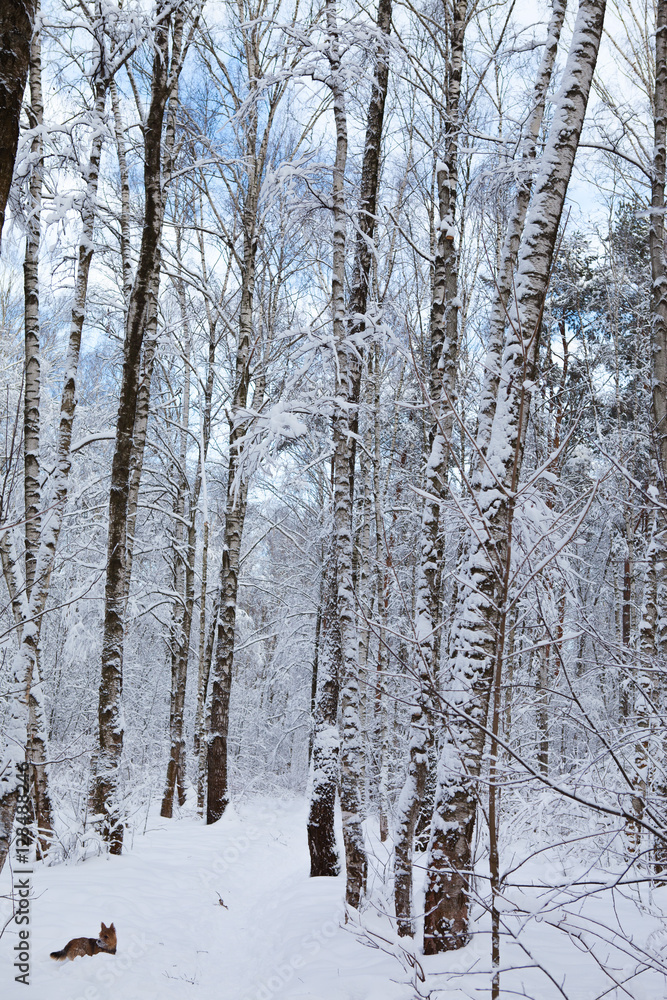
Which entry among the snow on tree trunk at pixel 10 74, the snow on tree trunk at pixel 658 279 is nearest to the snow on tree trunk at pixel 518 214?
the snow on tree trunk at pixel 658 279

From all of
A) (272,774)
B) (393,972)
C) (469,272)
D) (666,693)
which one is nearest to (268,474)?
(393,972)

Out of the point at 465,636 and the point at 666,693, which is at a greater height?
the point at 465,636

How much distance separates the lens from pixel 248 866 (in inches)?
314

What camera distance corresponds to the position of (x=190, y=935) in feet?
16.5

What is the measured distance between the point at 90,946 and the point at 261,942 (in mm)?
1883

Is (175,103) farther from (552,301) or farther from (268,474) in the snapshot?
(552,301)

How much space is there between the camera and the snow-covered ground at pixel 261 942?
2893 mm

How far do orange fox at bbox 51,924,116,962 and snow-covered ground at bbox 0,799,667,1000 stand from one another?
1.8 inches

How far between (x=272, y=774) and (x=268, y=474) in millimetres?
16980

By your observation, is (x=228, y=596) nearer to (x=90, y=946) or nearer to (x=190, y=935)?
(x=190, y=935)

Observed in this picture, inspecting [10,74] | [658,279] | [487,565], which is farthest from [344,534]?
[658,279]

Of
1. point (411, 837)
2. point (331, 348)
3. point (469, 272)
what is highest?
point (469, 272)

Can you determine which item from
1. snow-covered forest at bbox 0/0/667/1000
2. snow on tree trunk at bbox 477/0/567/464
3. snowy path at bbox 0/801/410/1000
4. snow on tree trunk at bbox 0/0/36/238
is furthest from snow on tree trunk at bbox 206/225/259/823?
snow on tree trunk at bbox 0/0/36/238

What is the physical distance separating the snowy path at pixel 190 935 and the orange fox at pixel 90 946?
0.14ft
